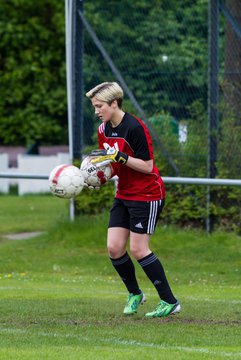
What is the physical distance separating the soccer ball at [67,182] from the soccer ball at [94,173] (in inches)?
2.1

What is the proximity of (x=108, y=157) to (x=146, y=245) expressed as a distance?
0.88 meters

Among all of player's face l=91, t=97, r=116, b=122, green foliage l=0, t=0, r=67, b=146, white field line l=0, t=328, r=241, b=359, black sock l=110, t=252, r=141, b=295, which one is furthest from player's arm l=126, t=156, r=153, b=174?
green foliage l=0, t=0, r=67, b=146

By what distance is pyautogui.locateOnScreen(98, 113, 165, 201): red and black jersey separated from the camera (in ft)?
27.3

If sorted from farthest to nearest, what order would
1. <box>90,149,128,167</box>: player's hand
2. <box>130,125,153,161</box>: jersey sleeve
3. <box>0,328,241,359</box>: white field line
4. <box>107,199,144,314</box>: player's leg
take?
<box>107,199,144,314</box>: player's leg, <box>130,125,153,161</box>: jersey sleeve, <box>90,149,128,167</box>: player's hand, <box>0,328,241,359</box>: white field line

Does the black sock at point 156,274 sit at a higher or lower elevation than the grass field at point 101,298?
higher

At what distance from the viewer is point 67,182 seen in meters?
8.41

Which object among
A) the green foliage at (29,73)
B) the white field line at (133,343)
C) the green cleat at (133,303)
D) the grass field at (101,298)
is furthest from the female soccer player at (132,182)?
the green foliage at (29,73)

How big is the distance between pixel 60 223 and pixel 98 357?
901 centimetres

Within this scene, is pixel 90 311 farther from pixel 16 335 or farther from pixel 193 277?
pixel 193 277

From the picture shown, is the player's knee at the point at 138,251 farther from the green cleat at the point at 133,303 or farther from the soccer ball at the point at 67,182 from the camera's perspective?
the soccer ball at the point at 67,182

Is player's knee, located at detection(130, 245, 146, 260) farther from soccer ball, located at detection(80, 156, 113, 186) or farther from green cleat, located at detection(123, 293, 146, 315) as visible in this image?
soccer ball, located at detection(80, 156, 113, 186)

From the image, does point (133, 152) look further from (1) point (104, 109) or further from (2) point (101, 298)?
(2) point (101, 298)

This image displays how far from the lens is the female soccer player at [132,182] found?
8312mm

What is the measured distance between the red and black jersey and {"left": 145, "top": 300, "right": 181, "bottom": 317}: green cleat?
3.01 ft
